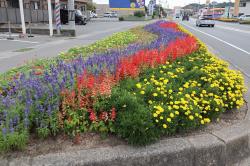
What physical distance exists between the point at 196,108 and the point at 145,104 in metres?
0.64

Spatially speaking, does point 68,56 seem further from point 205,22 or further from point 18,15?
point 205,22

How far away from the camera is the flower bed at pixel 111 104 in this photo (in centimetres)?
298

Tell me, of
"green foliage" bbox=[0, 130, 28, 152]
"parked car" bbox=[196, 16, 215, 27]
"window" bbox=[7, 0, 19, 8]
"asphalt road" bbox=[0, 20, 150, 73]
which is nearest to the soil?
"green foliage" bbox=[0, 130, 28, 152]

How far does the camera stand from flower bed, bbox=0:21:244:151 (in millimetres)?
2979

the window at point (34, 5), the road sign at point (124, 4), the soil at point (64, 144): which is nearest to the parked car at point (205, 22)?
the window at point (34, 5)

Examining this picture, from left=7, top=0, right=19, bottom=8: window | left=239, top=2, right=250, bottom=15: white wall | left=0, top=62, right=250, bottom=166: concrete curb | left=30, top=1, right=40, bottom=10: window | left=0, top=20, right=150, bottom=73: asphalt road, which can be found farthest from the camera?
left=239, top=2, right=250, bottom=15: white wall

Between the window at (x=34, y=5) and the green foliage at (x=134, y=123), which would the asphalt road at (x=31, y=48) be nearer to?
the green foliage at (x=134, y=123)

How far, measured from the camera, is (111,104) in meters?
3.37

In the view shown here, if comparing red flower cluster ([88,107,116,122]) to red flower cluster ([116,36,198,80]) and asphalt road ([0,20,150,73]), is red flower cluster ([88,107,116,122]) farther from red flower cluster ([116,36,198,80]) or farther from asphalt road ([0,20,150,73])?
asphalt road ([0,20,150,73])

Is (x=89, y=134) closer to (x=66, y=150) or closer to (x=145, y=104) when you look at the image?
(x=66, y=150)

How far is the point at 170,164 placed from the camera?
2971 mm

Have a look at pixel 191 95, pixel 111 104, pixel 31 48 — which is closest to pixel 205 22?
pixel 31 48

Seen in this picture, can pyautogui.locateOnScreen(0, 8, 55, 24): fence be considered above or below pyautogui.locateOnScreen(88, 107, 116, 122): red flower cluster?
above

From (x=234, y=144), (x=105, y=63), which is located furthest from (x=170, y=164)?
(x=105, y=63)
